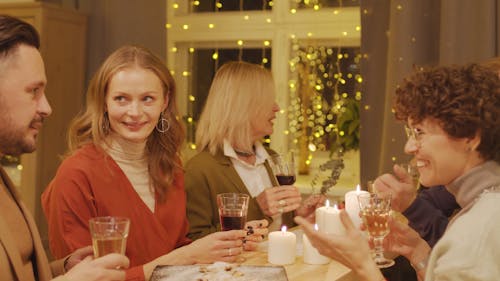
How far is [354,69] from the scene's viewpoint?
432cm

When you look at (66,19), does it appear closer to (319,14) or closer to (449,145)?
(319,14)

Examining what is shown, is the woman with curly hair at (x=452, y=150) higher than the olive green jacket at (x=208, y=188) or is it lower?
higher

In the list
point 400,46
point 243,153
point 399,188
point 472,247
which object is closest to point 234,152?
point 243,153

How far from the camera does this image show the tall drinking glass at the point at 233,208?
193 cm

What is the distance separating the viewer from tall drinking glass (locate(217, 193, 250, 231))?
1927 mm

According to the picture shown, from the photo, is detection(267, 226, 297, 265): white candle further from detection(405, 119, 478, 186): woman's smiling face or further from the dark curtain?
the dark curtain

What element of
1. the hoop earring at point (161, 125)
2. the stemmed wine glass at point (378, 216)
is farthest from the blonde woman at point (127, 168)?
the stemmed wine glass at point (378, 216)

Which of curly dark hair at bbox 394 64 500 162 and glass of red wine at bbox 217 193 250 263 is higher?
curly dark hair at bbox 394 64 500 162

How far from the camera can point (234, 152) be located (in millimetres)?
2795

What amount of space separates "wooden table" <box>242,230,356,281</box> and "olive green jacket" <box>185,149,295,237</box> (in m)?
0.50

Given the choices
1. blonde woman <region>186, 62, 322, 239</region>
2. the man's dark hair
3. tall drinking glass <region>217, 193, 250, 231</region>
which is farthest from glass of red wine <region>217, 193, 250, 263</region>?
the man's dark hair

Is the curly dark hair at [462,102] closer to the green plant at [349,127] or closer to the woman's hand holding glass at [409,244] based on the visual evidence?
the woman's hand holding glass at [409,244]

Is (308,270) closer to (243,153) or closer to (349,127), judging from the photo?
(243,153)

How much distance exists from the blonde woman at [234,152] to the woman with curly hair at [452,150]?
2.94 feet
